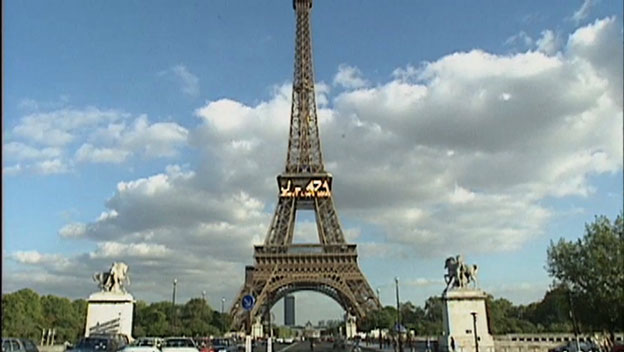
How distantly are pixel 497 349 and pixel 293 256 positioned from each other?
140 ft

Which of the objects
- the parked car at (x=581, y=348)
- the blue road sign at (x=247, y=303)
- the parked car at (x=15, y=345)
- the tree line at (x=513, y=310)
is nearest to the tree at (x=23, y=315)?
the tree line at (x=513, y=310)

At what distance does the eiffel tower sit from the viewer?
68.5 m

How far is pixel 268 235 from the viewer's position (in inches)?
2901

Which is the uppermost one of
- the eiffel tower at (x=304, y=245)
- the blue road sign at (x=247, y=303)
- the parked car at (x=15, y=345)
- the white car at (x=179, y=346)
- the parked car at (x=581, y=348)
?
the eiffel tower at (x=304, y=245)

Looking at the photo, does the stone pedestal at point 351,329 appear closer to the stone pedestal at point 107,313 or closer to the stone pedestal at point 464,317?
the stone pedestal at point 464,317

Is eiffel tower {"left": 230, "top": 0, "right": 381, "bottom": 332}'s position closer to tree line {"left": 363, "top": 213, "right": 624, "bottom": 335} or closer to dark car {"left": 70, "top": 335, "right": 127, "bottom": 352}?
tree line {"left": 363, "top": 213, "right": 624, "bottom": 335}

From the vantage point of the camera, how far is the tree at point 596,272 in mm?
28062

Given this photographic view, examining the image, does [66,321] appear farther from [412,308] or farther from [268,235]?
[412,308]

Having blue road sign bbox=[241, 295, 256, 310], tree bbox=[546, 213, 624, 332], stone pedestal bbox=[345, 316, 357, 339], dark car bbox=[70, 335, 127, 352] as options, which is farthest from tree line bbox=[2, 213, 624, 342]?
blue road sign bbox=[241, 295, 256, 310]

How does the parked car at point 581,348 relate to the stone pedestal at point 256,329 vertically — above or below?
below

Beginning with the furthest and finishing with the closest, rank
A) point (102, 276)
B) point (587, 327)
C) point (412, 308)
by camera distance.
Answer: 1. point (412, 308)
2. point (587, 327)
3. point (102, 276)

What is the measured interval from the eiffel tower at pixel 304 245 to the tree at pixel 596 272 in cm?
3629

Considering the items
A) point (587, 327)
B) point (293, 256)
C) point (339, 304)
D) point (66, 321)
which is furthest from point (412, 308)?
point (587, 327)

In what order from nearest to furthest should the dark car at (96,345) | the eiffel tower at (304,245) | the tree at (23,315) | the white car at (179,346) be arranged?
the dark car at (96,345)
the white car at (179,346)
the tree at (23,315)
the eiffel tower at (304,245)
